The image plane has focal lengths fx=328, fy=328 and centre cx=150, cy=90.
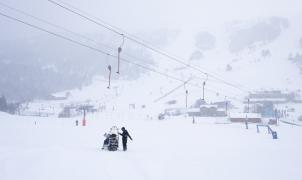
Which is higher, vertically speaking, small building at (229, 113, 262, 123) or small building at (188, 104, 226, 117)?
small building at (188, 104, 226, 117)

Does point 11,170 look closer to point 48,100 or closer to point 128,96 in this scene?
point 128,96

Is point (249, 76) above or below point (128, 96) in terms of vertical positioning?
above

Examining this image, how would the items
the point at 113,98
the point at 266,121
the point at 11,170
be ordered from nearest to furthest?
the point at 11,170
the point at 266,121
the point at 113,98

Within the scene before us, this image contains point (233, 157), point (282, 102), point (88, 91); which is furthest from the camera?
point (88, 91)

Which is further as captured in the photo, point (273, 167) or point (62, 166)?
point (273, 167)

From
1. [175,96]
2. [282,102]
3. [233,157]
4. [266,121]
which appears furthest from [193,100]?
[233,157]

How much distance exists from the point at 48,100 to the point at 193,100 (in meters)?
85.3

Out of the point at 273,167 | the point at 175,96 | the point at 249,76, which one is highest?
the point at 249,76

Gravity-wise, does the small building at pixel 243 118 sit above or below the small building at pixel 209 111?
below

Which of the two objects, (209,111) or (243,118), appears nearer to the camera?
(243,118)

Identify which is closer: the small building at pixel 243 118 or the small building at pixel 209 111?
the small building at pixel 243 118

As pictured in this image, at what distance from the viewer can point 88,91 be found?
19050 cm

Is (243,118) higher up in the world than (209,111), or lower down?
lower down

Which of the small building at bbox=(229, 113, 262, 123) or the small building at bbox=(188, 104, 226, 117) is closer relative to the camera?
the small building at bbox=(229, 113, 262, 123)
